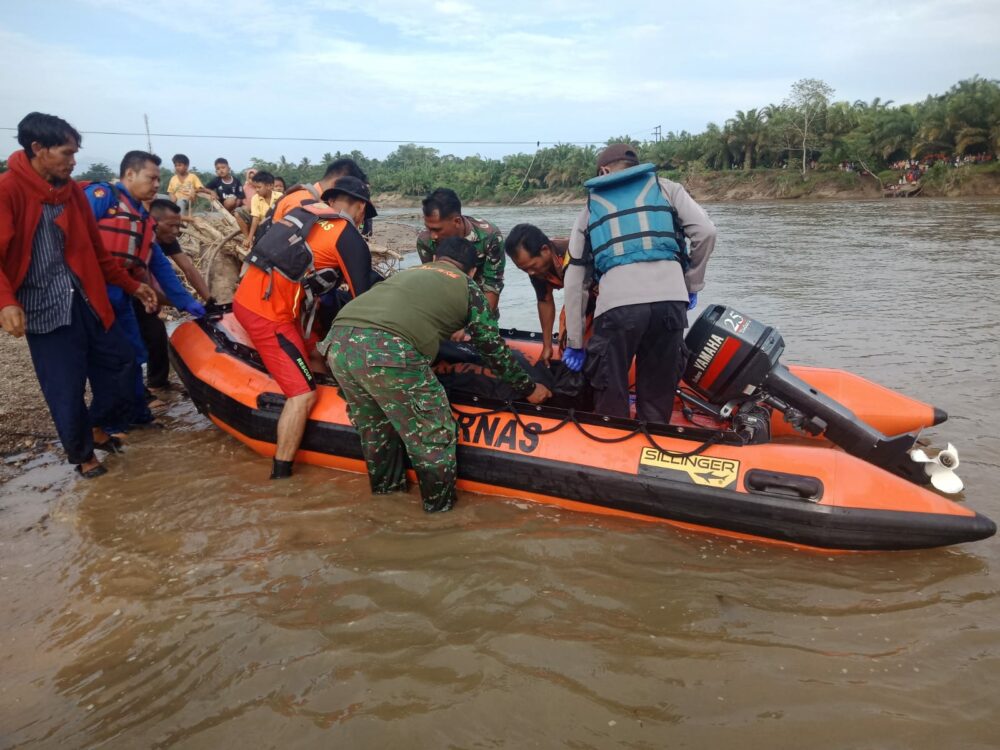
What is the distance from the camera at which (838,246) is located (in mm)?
13078

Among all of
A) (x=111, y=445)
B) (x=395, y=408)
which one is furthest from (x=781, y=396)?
(x=111, y=445)

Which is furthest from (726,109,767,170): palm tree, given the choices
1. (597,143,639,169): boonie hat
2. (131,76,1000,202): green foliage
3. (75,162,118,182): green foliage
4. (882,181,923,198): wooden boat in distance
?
(597,143,639,169): boonie hat

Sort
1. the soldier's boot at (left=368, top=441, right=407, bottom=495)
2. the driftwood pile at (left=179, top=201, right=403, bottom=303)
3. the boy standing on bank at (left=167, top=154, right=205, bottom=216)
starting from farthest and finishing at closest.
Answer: the boy standing on bank at (left=167, top=154, right=205, bottom=216) → the driftwood pile at (left=179, top=201, right=403, bottom=303) → the soldier's boot at (left=368, top=441, right=407, bottom=495)

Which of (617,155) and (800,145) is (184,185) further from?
(800,145)

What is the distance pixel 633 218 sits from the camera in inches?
126

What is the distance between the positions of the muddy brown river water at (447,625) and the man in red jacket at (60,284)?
46 centimetres

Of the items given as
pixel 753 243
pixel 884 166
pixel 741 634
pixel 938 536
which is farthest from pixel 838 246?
pixel 884 166

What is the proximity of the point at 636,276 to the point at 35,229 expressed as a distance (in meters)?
3.05

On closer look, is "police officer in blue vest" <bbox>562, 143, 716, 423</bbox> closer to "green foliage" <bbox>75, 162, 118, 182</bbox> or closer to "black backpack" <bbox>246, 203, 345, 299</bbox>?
"black backpack" <bbox>246, 203, 345, 299</bbox>

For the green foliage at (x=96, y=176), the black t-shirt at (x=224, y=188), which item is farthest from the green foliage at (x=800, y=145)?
the black t-shirt at (x=224, y=188)

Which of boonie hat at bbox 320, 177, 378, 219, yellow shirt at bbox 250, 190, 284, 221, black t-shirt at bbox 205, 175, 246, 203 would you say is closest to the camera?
boonie hat at bbox 320, 177, 378, 219

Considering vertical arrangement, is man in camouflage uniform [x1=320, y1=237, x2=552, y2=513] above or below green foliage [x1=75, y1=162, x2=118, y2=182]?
below

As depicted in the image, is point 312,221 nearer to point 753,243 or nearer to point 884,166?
point 753,243

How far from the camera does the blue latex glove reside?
358 centimetres
